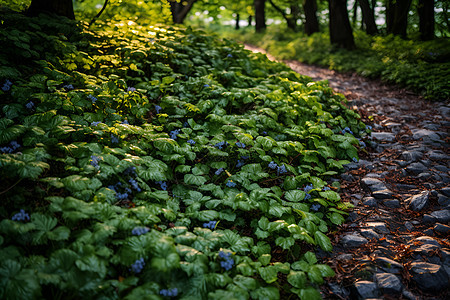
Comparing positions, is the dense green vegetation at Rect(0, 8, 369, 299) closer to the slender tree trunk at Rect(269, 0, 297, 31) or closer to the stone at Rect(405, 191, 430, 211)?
the stone at Rect(405, 191, 430, 211)

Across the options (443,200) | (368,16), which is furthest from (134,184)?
(368,16)

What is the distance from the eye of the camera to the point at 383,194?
383 cm

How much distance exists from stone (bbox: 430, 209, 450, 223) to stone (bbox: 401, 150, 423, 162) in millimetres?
1396

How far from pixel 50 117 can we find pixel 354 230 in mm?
3932

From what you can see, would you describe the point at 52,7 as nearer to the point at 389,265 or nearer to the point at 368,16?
the point at 389,265

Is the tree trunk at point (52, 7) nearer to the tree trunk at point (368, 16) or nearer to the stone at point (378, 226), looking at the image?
the stone at point (378, 226)

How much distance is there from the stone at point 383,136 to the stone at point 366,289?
142 inches

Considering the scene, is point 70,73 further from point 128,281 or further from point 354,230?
point 354,230

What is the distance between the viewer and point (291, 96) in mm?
5645

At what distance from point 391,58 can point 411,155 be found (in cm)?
683

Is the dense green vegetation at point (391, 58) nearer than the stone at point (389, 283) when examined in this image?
No

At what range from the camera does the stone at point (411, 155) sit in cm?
456

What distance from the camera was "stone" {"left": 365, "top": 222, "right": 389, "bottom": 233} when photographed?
128 inches

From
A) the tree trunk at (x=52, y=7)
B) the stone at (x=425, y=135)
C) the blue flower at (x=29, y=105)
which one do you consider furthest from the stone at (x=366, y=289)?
the tree trunk at (x=52, y=7)
